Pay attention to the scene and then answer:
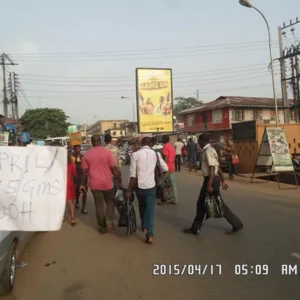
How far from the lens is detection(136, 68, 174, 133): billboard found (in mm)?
29547

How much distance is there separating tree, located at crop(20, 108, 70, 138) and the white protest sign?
56.1m

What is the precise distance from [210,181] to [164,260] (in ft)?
5.17

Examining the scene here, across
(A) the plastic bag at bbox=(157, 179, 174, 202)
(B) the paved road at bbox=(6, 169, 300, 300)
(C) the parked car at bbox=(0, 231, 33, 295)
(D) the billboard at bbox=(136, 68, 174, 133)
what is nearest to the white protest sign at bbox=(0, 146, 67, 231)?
(C) the parked car at bbox=(0, 231, 33, 295)

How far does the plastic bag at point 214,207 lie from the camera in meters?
5.91

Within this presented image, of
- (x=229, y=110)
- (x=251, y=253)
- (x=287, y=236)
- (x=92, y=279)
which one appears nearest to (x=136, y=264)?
(x=92, y=279)

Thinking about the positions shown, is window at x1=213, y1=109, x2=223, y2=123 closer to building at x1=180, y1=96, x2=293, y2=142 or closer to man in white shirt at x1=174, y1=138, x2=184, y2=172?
building at x1=180, y1=96, x2=293, y2=142

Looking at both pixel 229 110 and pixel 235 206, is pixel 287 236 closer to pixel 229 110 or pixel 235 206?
pixel 235 206

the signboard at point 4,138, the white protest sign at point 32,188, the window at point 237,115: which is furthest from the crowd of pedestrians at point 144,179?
the window at point 237,115

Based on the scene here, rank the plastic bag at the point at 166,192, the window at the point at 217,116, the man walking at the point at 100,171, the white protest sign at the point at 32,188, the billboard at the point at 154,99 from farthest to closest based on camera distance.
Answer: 1. the window at the point at 217,116
2. the billboard at the point at 154,99
3. the plastic bag at the point at 166,192
4. the man walking at the point at 100,171
5. the white protest sign at the point at 32,188

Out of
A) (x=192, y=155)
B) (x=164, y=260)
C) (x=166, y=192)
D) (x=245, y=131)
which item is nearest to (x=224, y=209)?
(x=164, y=260)

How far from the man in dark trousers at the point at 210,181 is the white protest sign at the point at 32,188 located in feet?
9.61

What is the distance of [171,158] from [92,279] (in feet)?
17.5

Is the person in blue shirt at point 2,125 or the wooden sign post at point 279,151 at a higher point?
the person in blue shirt at point 2,125

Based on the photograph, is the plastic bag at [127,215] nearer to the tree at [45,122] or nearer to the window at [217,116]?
the window at [217,116]
